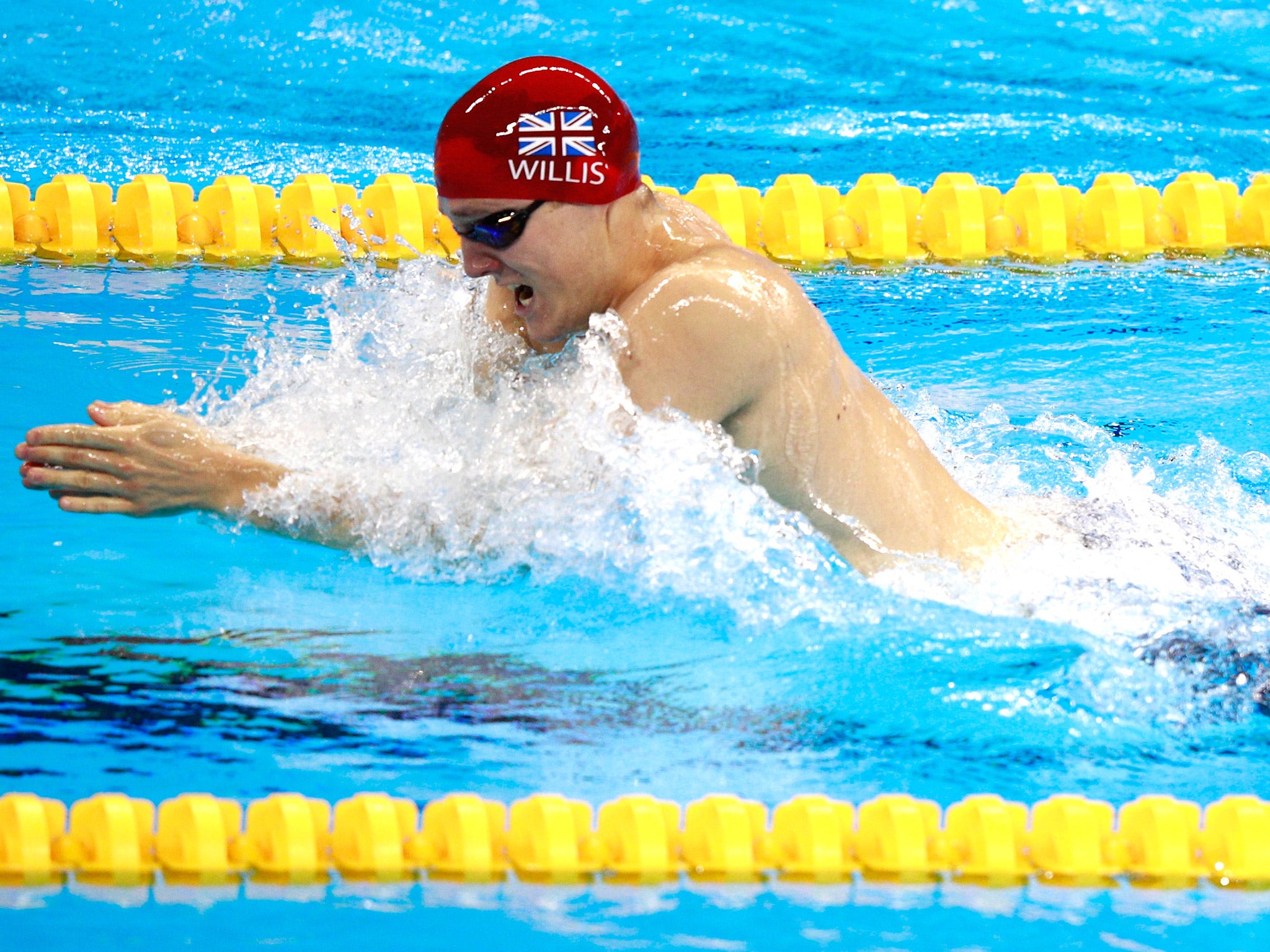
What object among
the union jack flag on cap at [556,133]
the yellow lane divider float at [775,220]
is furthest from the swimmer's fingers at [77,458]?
the yellow lane divider float at [775,220]

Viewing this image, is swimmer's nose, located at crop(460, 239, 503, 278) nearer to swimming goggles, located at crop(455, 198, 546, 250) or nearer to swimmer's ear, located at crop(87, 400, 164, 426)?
swimming goggles, located at crop(455, 198, 546, 250)

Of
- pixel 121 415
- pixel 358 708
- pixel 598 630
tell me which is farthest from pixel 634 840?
pixel 121 415

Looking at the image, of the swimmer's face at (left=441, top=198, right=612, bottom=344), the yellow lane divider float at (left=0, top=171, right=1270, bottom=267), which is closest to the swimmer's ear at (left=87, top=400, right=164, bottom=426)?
the swimmer's face at (left=441, top=198, right=612, bottom=344)

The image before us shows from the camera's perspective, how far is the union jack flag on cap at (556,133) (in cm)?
239

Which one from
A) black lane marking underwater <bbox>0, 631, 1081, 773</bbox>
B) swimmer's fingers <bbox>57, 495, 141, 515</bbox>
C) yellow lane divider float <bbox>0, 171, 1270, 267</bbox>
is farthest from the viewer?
yellow lane divider float <bbox>0, 171, 1270, 267</bbox>

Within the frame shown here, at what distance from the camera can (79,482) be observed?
7.78 ft

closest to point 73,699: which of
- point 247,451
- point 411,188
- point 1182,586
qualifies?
point 247,451

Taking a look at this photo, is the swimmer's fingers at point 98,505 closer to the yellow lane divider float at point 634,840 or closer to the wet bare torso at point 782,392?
the yellow lane divider float at point 634,840

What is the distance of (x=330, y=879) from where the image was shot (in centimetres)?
223

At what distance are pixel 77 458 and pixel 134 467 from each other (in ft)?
0.31

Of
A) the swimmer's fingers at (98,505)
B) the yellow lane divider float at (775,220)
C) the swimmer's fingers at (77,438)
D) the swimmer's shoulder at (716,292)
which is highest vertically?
the yellow lane divider float at (775,220)

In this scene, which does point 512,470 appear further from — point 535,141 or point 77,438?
point 77,438

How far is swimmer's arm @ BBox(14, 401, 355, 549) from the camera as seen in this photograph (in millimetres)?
2361

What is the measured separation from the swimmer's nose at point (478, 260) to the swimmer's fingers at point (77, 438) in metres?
0.63
